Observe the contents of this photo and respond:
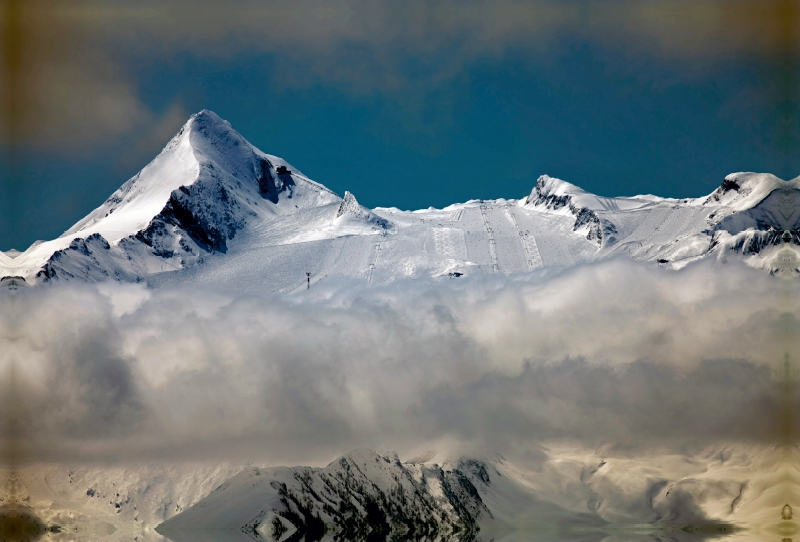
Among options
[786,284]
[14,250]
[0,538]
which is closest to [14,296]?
[14,250]

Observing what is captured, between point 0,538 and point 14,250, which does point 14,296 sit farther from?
point 0,538

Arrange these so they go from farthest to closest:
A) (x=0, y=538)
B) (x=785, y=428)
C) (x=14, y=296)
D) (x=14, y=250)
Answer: (x=0, y=538) → (x=785, y=428) → (x=14, y=250) → (x=14, y=296)

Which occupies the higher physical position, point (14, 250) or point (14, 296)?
point (14, 250)

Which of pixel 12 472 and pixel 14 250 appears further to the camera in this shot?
pixel 14 250

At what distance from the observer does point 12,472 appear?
2940 inches

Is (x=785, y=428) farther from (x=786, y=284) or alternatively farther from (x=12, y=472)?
(x=12, y=472)

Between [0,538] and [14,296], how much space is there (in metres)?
125

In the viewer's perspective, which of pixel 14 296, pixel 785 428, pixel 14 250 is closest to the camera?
pixel 14 296

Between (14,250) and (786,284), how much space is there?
81.2 meters

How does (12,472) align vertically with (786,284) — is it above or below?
below

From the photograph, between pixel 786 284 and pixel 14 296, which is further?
pixel 786 284

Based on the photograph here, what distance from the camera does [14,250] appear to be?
8200 cm

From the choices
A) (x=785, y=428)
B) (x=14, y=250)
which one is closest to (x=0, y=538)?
(x=14, y=250)

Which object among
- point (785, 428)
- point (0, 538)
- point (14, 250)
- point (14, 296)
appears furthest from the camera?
point (0, 538)
